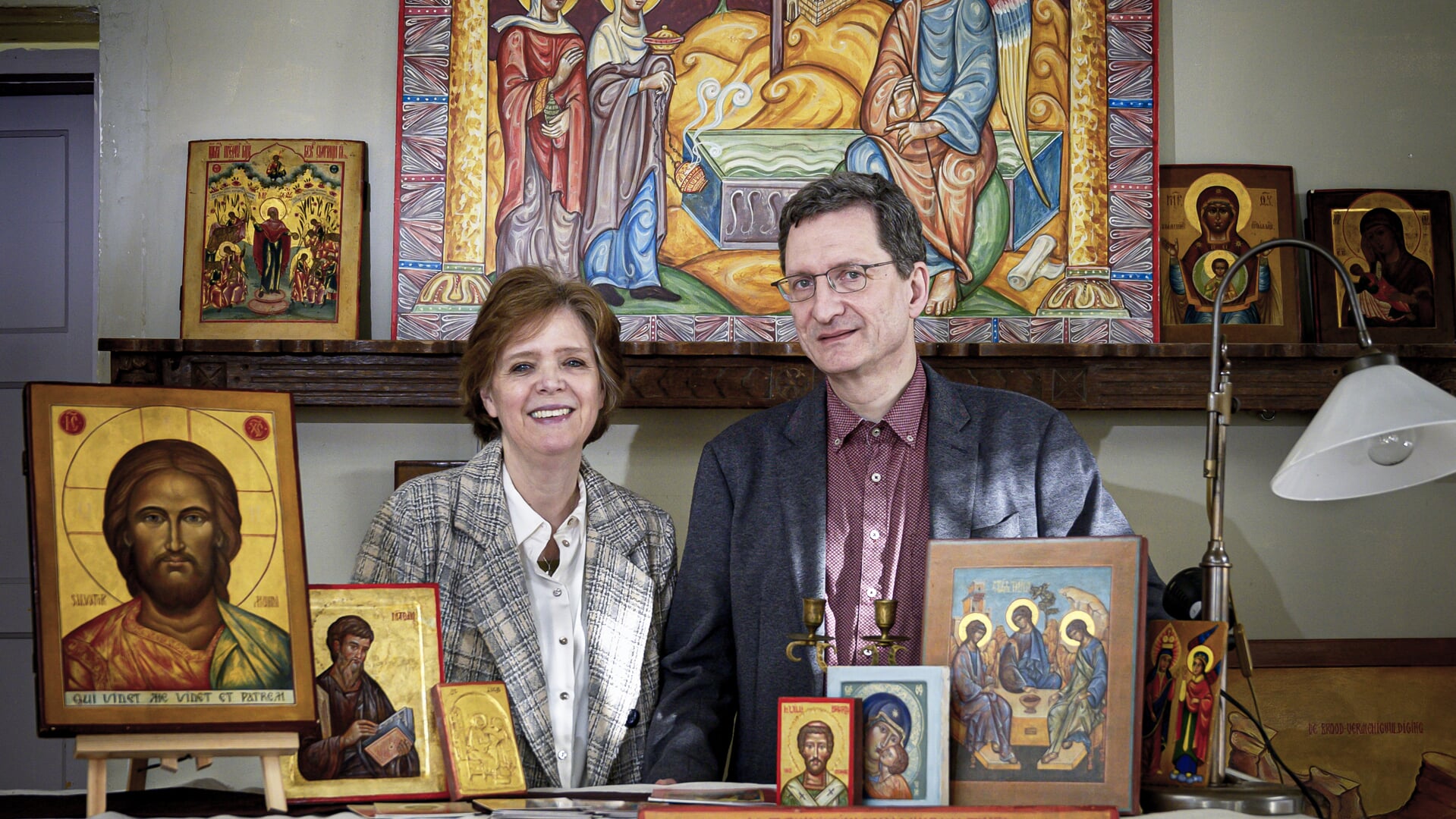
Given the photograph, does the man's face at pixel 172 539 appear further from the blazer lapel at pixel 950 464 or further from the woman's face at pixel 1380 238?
the woman's face at pixel 1380 238

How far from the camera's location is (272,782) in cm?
152

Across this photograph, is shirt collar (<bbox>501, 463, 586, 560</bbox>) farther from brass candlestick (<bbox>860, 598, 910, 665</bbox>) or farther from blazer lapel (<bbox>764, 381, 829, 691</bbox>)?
brass candlestick (<bbox>860, 598, 910, 665</bbox>)

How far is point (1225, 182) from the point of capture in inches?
126

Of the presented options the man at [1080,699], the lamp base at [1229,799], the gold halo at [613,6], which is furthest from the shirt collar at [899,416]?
the gold halo at [613,6]

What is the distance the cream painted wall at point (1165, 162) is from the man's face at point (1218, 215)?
6.1 inches

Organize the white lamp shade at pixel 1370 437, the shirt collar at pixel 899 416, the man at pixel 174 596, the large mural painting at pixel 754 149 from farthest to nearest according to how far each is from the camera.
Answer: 1. the large mural painting at pixel 754 149
2. the shirt collar at pixel 899 416
3. the white lamp shade at pixel 1370 437
4. the man at pixel 174 596

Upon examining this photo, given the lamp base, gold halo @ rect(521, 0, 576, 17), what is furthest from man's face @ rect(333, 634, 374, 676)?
gold halo @ rect(521, 0, 576, 17)

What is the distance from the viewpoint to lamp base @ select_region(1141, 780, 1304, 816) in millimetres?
1567

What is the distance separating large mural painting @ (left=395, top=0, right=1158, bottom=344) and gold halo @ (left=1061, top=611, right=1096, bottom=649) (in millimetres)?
1587

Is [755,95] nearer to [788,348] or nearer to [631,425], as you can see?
[788,348]

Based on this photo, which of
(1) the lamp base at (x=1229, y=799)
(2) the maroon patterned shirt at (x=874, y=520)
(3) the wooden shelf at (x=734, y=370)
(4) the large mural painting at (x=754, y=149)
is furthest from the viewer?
(4) the large mural painting at (x=754, y=149)

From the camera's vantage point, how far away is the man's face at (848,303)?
7.11 ft

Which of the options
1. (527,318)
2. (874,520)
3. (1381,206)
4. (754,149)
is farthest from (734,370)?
(1381,206)

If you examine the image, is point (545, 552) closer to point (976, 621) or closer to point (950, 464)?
point (950, 464)
